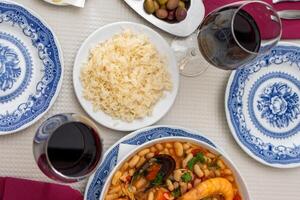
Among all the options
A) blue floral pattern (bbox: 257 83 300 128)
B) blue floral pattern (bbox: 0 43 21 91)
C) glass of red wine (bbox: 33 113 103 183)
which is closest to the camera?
glass of red wine (bbox: 33 113 103 183)

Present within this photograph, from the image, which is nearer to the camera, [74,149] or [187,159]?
[74,149]

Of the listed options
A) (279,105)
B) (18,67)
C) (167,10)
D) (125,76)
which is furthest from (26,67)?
(279,105)

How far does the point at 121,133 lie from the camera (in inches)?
42.3

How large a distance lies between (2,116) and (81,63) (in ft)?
0.57

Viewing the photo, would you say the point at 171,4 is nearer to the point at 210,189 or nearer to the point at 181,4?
the point at 181,4

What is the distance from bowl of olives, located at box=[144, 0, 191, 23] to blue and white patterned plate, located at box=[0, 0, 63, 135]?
7.5 inches

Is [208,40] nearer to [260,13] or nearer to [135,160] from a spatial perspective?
[260,13]

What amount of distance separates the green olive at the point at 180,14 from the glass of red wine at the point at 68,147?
11.2 inches

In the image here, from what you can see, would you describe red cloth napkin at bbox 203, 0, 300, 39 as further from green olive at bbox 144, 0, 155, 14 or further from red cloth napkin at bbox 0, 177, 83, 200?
Answer: red cloth napkin at bbox 0, 177, 83, 200

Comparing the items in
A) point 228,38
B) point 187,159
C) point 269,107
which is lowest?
point 187,159

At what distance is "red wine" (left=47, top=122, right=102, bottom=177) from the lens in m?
0.93

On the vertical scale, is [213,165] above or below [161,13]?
below

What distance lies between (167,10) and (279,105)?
30cm

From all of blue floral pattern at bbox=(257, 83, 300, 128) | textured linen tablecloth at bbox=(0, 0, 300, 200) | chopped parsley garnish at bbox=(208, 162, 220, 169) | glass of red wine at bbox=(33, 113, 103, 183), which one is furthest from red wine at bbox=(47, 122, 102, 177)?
blue floral pattern at bbox=(257, 83, 300, 128)
